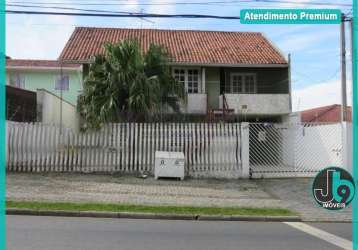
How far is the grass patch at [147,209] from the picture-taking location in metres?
10.4

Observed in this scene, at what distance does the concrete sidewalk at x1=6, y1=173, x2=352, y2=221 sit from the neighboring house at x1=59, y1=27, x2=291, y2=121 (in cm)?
708

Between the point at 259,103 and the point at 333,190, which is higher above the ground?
the point at 259,103

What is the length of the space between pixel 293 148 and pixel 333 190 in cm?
877

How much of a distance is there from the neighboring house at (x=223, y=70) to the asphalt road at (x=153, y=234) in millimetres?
13200

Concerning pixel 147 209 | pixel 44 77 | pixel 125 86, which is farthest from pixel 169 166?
pixel 44 77

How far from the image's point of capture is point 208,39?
27094 millimetres

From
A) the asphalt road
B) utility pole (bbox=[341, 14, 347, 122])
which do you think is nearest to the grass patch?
the asphalt road

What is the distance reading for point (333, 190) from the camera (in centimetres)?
991

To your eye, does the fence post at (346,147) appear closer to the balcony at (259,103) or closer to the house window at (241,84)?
the balcony at (259,103)

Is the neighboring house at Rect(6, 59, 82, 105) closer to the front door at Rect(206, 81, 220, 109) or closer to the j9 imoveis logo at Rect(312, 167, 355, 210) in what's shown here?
the front door at Rect(206, 81, 220, 109)

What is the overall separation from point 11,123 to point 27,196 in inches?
229

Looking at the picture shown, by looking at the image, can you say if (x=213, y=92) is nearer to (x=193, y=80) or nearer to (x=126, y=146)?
(x=193, y=80)

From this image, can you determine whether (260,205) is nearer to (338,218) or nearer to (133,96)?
(338,218)

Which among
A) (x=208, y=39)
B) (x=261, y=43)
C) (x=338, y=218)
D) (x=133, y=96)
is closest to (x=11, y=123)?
(x=133, y=96)
